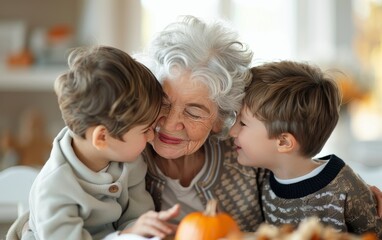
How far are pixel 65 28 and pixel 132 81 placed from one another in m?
Result: 2.69

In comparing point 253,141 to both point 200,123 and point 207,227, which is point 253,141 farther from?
point 207,227

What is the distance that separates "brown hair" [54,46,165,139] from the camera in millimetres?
1257

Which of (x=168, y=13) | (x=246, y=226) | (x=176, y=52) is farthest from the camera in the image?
(x=168, y=13)

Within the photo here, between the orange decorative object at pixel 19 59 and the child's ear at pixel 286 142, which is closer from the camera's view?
the child's ear at pixel 286 142

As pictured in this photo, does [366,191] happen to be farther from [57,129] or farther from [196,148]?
[57,129]

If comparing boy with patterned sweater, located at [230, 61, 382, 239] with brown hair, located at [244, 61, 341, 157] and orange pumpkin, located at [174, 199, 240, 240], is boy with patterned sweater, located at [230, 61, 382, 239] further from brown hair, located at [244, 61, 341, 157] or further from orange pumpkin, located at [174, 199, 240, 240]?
orange pumpkin, located at [174, 199, 240, 240]

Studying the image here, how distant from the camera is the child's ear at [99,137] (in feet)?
4.26

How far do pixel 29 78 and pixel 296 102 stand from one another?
8.19 ft

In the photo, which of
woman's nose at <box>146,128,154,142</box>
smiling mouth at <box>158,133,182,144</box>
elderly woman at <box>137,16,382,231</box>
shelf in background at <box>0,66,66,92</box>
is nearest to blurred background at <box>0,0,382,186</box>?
shelf in background at <box>0,66,66,92</box>

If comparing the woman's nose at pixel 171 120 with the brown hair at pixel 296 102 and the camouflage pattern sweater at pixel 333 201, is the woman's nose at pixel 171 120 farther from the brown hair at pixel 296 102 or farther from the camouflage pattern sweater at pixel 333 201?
the camouflage pattern sweater at pixel 333 201

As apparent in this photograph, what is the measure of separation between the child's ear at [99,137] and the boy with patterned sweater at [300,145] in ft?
1.37

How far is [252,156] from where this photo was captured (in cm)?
159

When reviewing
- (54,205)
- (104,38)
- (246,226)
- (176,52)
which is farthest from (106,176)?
(104,38)

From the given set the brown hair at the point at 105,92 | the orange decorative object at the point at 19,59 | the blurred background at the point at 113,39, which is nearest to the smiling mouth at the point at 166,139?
the brown hair at the point at 105,92
